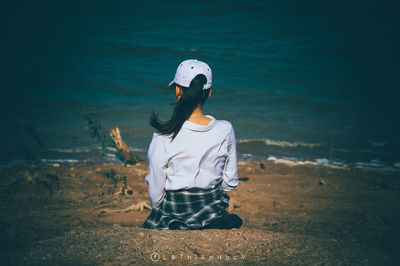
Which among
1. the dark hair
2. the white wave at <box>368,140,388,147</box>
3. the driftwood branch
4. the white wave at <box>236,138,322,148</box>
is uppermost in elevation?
the dark hair

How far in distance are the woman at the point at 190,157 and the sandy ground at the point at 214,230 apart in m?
0.22

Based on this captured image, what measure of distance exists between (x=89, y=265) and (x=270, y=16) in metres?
22.6

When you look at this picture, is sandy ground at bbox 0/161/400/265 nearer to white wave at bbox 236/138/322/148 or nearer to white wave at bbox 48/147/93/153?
white wave at bbox 48/147/93/153

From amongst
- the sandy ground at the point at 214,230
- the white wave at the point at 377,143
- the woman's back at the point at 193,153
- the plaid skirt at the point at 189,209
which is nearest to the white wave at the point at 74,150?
the sandy ground at the point at 214,230

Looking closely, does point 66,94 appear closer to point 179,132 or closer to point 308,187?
point 308,187

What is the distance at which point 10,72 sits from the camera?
46.6 ft

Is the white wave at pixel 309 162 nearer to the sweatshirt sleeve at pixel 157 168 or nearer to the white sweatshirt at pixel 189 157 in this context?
the white sweatshirt at pixel 189 157

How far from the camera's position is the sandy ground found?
2.66 meters

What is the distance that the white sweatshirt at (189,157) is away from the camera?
2623 mm

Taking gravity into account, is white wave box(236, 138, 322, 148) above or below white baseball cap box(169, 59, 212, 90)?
below

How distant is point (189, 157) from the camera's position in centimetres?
263

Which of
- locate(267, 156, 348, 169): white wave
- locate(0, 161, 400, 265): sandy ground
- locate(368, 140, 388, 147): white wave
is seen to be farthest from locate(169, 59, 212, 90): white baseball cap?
locate(368, 140, 388, 147): white wave

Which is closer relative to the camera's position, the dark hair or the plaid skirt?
the dark hair

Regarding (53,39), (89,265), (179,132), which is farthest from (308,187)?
(53,39)
